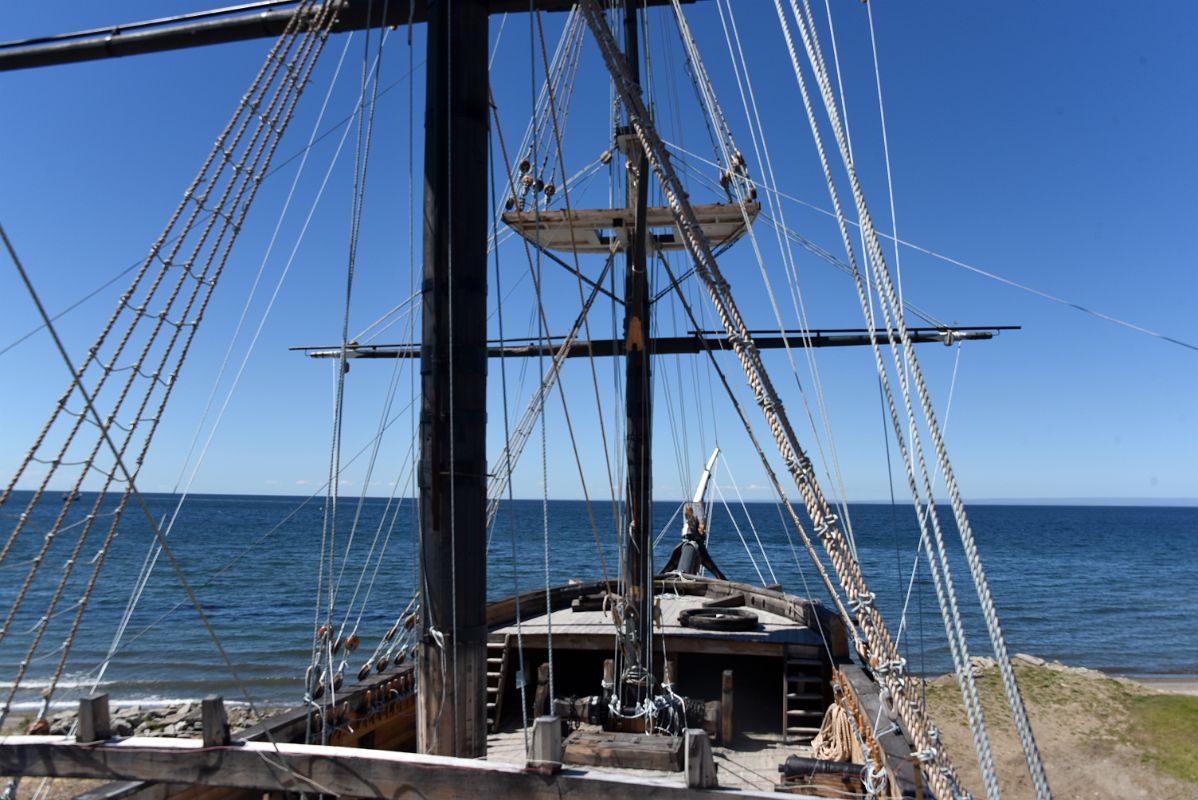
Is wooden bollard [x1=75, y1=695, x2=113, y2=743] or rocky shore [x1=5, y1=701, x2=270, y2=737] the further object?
rocky shore [x1=5, y1=701, x2=270, y2=737]

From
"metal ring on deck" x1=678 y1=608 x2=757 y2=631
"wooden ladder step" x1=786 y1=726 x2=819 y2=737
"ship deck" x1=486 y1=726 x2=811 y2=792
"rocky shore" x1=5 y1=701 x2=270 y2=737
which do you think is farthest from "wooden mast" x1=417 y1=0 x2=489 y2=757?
"rocky shore" x1=5 y1=701 x2=270 y2=737

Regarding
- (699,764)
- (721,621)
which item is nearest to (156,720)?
(721,621)

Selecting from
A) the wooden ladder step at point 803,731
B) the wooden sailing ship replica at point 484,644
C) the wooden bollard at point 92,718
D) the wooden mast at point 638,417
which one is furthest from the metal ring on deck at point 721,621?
the wooden bollard at point 92,718

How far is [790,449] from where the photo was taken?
4.59m

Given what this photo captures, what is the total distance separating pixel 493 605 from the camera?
12.1 meters

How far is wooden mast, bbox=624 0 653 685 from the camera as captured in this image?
982cm

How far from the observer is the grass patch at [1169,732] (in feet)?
55.8

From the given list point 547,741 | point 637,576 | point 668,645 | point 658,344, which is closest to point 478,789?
point 547,741

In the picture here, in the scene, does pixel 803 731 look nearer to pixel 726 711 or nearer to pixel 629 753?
Answer: pixel 726 711

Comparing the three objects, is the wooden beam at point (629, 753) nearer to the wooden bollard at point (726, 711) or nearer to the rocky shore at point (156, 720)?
the wooden bollard at point (726, 711)

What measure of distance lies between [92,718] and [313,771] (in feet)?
3.91

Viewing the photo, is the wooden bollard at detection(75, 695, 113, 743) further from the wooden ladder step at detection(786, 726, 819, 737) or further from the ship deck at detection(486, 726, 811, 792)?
the wooden ladder step at detection(786, 726, 819, 737)

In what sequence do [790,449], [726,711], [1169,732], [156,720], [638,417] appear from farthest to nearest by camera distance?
[156,720] → [1169,732] → [638,417] → [726,711] → [790,449]

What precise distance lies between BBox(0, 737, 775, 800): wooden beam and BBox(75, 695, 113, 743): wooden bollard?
2.3 inches
